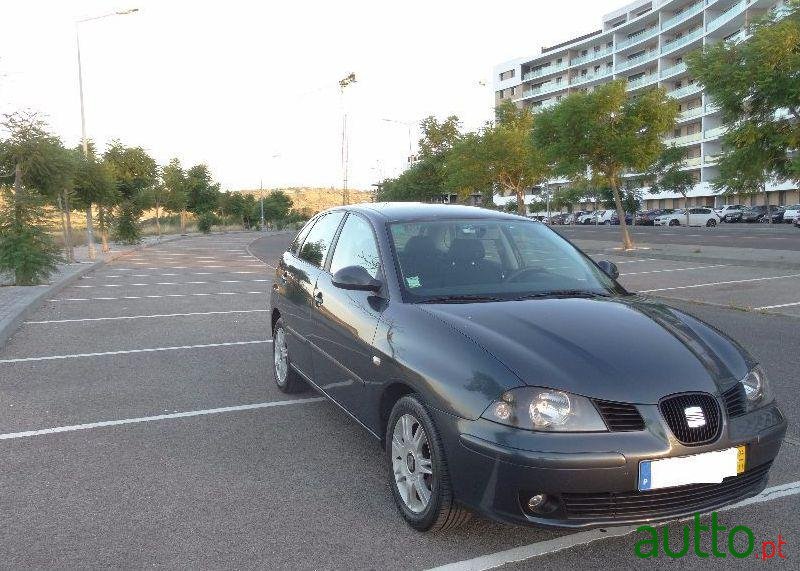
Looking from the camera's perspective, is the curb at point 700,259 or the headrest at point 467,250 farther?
the curb at point 700,259

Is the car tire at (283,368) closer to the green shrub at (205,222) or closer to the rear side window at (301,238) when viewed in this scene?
the rear side window at (301,238)

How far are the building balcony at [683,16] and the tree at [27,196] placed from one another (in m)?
70.0

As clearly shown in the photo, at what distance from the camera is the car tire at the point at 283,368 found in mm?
5875

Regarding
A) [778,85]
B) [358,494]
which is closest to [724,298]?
[778,85]

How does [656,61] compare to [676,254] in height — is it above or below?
above

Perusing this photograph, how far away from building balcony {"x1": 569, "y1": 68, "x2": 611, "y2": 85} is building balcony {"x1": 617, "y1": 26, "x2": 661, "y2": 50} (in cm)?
342

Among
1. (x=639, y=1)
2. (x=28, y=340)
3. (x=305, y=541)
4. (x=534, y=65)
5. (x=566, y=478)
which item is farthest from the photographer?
(x=534, y=65)

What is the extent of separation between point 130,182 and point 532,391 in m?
36.4

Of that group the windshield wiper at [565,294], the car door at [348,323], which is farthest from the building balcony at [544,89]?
the windshield wiper at [565,294]

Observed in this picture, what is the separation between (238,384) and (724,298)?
28.9 feet

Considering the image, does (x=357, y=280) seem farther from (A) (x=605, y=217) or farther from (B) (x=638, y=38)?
(B) (x=638, y=38)

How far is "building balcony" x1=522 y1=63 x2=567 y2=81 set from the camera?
326ft

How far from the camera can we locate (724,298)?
471 inches

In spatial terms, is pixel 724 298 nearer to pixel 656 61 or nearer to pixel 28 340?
pixel 28 340
